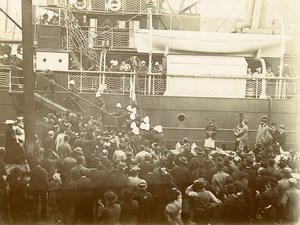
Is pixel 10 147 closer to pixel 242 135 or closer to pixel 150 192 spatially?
pixel 150 192

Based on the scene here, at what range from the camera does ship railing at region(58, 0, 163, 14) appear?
22578 mm

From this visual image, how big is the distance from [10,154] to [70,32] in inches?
382

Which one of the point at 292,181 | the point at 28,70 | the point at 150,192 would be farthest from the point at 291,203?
the point at 28,70

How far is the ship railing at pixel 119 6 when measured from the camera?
74.1ft

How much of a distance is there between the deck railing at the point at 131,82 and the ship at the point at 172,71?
0.14 ft

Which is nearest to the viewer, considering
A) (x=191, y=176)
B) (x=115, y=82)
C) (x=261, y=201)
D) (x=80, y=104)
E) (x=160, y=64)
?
(x=261, y=201)

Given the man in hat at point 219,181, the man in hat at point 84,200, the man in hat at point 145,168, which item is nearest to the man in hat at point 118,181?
the man in hat at point 84,200

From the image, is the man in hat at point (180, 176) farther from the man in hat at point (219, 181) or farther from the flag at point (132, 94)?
the flag at point (132, 94)

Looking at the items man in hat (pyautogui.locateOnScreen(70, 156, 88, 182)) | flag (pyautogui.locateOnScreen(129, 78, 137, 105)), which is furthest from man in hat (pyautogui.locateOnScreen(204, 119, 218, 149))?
man in hat (pyautogui.locateOnScreen(70, 156, 88, 182))

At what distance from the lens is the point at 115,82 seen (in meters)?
20.0

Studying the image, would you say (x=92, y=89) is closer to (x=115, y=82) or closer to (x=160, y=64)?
(x=115, y=82)

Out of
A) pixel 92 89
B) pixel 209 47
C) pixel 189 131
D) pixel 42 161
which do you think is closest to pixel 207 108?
pixel 189 131

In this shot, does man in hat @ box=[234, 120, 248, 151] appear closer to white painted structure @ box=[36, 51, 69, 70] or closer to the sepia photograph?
the sepia photograph

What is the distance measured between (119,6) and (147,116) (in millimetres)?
7411
